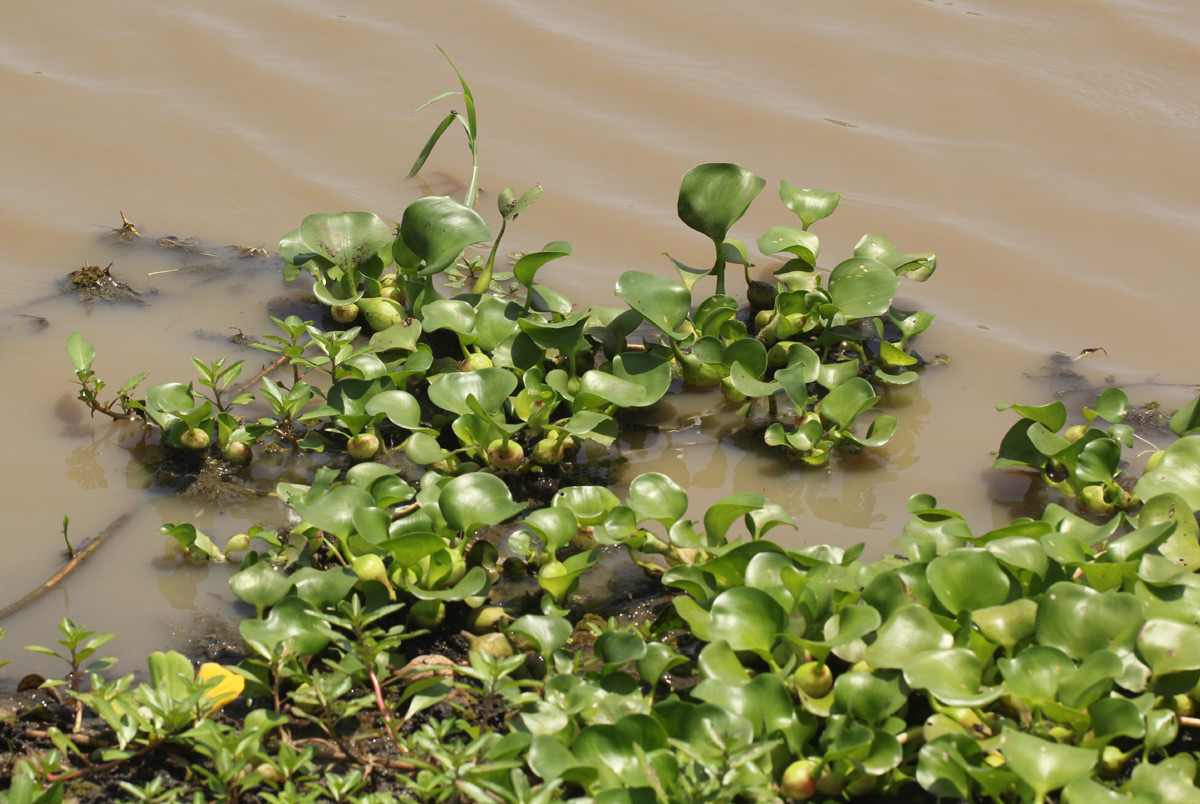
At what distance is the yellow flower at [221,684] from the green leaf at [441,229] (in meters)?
1.16

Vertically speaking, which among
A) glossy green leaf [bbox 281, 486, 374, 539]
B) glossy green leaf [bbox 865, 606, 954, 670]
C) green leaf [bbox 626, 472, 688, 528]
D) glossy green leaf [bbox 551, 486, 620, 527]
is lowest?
glossy green leaf [bbox 281, 486, 374, 539]

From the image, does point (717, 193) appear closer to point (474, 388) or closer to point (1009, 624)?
point (474, 388)

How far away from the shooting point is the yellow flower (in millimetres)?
1838

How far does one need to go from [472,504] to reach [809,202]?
1545mm

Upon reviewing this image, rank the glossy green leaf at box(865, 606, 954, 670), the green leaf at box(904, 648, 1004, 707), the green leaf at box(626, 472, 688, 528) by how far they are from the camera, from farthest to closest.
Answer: the green leaf at box(626, 472, 688, 528)
the glossy green leaf at box(865, 606, 954, 670)
the green leaf at box(904, 648, 1004, 707)

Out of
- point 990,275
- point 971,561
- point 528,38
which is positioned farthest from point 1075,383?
point 528,38

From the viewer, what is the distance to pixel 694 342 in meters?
2.86

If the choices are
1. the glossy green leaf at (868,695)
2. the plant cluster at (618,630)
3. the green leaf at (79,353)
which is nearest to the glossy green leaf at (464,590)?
the plant cluster at (618,630)

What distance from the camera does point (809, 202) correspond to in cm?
314

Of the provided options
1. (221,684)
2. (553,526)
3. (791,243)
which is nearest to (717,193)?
(791,243)

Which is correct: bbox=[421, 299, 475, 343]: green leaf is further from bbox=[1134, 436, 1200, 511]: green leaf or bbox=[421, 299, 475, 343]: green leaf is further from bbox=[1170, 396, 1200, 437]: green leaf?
bbox=[1170, 396, 1200, 437]: green leaf

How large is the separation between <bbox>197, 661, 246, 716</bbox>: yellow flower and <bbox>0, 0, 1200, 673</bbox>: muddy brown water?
0.79 ft

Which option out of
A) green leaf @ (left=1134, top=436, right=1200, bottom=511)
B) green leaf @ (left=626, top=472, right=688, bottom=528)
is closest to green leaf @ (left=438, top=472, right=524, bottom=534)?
green leaf @ (left=626, top=472, right=688, bottom=528)

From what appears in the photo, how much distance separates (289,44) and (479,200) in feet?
4.49
